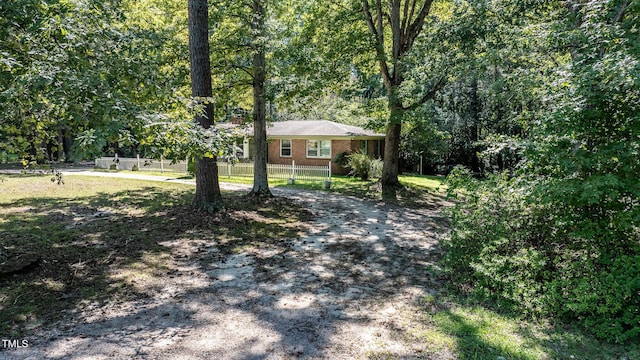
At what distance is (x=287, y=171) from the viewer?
20.6m

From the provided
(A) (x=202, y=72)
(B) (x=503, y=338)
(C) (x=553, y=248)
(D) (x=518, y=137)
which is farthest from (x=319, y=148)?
(B) (x=503, y=338)

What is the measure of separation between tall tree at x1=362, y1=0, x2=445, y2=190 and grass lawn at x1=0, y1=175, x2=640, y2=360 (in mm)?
6262

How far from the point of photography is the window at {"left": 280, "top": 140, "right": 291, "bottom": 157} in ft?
84.6

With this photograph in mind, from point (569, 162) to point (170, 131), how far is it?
5.39 meters

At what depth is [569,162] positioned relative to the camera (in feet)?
15.3

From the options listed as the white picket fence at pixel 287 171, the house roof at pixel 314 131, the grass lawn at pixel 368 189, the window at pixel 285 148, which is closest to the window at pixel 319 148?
the house roof at pixel 314 131

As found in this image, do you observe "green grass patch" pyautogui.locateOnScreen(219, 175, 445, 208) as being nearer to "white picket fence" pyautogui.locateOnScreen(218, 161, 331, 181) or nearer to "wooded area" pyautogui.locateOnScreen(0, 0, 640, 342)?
"white picket fence" pyautogui.locateOnScreen(218, 161, 331, 181)

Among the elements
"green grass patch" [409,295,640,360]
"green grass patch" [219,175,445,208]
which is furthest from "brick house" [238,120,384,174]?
"green grass patch" [409,295,640,360]

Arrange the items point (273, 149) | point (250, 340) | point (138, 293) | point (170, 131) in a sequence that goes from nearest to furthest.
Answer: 1. point (250, 340)
2. point (170, 131)
3. point (138, 293)
4. point (273, 149)

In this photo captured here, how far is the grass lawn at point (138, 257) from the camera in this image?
4176 mm

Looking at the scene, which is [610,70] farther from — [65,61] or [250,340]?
[65,61]

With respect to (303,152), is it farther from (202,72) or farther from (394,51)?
(202,72)

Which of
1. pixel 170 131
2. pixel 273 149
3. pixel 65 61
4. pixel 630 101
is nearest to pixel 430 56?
pixel 630 101

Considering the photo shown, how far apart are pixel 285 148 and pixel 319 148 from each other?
2774 mm
